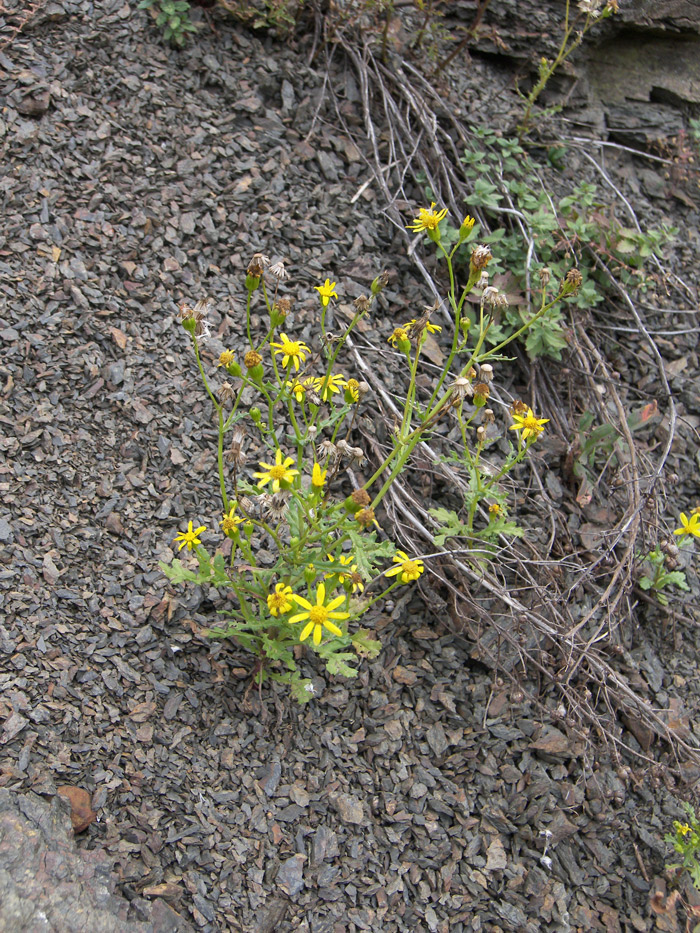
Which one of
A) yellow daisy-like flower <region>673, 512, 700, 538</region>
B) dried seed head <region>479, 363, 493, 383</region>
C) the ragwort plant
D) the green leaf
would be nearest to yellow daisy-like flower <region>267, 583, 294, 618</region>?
the ragwort plant

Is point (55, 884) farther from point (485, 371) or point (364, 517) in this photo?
point (485, 371)

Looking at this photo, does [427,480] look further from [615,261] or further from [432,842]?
[615,261]

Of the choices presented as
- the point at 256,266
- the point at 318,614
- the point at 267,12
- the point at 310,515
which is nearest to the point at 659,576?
the point at 310,515

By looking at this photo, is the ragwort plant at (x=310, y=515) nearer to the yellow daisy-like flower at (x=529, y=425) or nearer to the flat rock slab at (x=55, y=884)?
the yellow daisy-like flower at (x=529, y=425)

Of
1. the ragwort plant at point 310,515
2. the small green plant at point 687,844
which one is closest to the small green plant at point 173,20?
the ragwort plant at point 310,515

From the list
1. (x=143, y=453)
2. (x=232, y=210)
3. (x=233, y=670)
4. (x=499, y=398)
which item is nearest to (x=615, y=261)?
(x=499, y=398)
